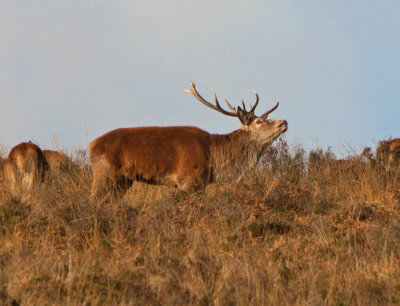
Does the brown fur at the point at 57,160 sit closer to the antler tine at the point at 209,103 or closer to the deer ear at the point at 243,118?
the antler tine at the point at 209,103

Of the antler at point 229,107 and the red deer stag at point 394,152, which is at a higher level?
the antler at point 229,107

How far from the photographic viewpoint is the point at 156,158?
1098 centimetres

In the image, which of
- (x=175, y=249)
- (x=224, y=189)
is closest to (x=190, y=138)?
(x=224, y=189)

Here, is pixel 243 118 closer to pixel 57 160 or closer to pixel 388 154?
pixel 388 154

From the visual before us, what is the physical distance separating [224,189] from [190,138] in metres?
1.00

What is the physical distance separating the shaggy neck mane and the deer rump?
0.20 metres

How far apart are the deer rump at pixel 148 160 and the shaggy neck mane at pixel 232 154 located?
7.8 inches

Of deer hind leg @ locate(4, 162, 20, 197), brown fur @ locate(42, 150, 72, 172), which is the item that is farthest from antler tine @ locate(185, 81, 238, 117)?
deer hind leg @ locate(4, 162, 20, 197)

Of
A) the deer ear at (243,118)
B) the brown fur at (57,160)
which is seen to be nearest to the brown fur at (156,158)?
the deer ear at (243,118)

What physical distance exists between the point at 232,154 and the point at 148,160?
150cm

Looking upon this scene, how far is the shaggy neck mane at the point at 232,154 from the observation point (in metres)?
11.3

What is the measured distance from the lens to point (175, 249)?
7387mm

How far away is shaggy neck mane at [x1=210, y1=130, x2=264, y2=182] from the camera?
11.3 metres

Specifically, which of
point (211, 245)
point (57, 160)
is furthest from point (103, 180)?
point (57, 160)
